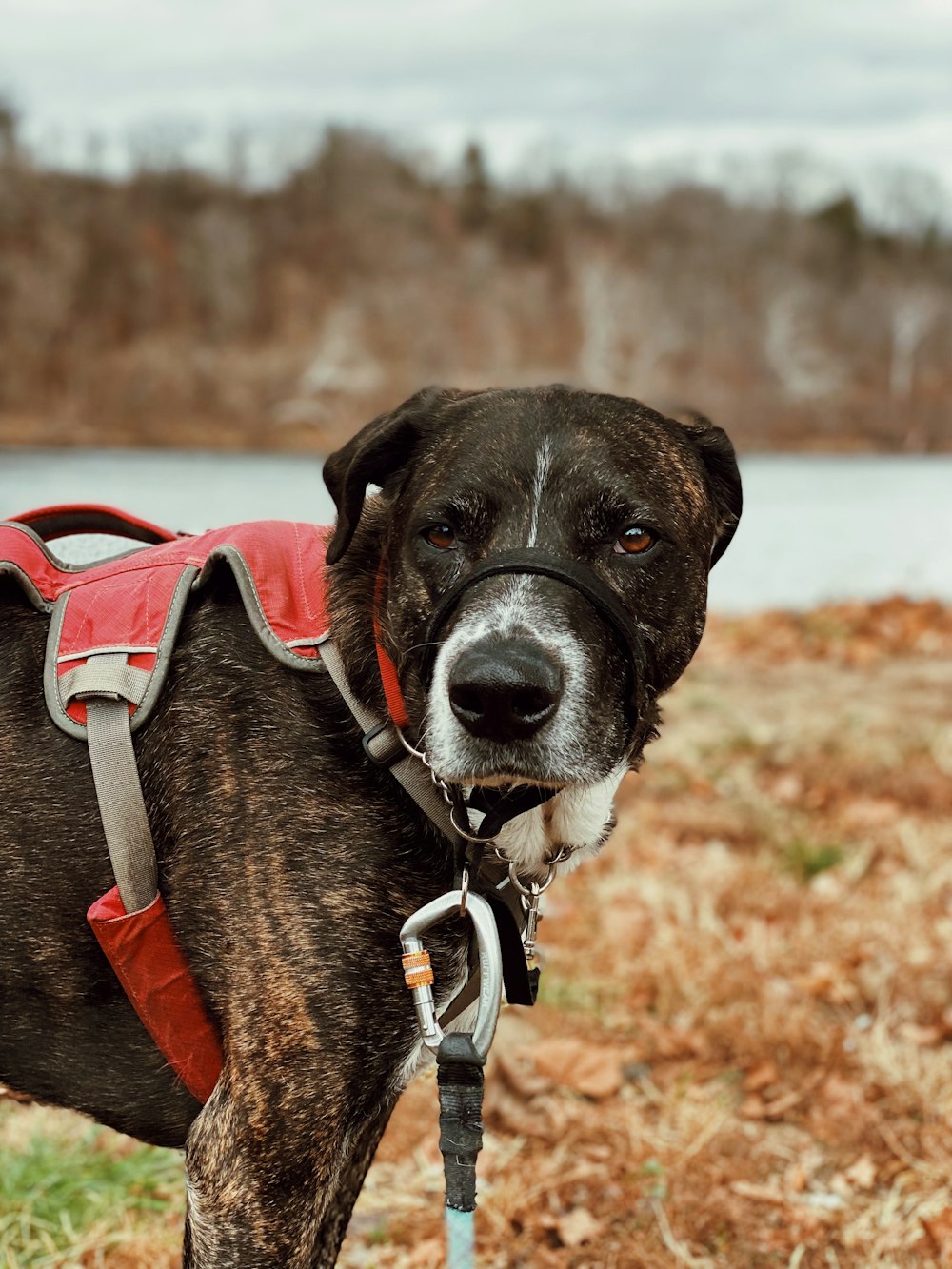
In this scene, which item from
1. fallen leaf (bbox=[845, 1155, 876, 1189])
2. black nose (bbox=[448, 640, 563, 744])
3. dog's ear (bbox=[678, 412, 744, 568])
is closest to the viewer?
black nose (bbox=[448, 640, 563, 744])

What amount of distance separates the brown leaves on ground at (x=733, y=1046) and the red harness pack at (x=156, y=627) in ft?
4.51

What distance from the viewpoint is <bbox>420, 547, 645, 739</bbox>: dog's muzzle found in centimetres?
204

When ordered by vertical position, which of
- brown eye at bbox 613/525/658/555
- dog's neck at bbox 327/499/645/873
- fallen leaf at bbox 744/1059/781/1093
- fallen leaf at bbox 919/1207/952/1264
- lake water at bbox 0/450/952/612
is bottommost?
lake water at bbox 0/450/952/612

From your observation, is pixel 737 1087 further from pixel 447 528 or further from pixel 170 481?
pixel 170 481

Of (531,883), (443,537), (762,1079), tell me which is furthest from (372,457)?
(762,1079)

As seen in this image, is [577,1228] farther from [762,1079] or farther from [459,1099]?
[459,1099]

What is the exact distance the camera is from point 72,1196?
3348 mm

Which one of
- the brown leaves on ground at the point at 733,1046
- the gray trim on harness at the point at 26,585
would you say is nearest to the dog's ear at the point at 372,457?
the gray trim on harness at the point at 26,585

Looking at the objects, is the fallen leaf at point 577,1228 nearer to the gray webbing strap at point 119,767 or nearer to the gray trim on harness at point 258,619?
the gray webbing strap at point 119,767

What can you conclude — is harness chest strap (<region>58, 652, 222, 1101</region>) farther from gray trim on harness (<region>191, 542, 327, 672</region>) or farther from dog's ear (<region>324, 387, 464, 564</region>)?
dog's ear (<region>324, 387, 464, 564</region>)

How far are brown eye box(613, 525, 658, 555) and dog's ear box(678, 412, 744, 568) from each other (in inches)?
14.0

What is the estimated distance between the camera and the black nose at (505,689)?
2.04 m

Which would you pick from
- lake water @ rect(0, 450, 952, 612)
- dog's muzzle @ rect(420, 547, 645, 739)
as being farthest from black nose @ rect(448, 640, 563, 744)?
lake water @ rect(0, 450, 952, 612)

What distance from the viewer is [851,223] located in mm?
52531
